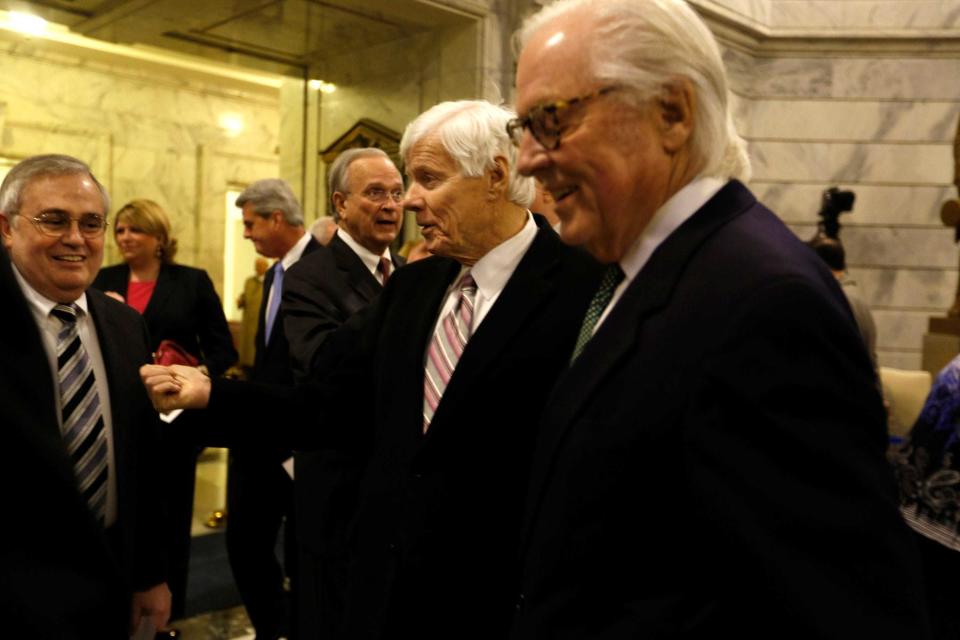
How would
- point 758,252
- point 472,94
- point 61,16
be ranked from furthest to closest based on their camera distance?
1. point 61,16
2. point 472,94
3. point 758,252

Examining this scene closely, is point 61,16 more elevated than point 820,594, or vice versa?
point 61,16

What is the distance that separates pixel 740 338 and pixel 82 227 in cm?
186

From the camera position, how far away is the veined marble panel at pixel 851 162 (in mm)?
8242

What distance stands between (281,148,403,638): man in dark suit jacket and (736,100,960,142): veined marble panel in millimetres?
5595

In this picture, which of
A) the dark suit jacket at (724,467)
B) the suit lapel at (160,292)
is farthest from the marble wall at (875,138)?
the dark suit jacket at (724,467)

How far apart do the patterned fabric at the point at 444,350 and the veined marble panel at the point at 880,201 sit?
6862 millimetres

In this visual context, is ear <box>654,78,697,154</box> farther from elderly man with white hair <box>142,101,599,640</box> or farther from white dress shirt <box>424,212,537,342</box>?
white dress shirt <box>424,212,537,342</box>

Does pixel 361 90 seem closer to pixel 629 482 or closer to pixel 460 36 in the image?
pixel 460 36

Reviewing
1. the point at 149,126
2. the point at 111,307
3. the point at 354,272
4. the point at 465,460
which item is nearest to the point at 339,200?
the point at 354,272

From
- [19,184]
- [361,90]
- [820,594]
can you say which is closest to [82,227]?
[19,184]

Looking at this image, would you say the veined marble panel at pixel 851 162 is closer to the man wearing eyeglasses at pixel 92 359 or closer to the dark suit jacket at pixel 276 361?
the dark suit jacket at pixel 276 361

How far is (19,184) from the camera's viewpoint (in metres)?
2.23

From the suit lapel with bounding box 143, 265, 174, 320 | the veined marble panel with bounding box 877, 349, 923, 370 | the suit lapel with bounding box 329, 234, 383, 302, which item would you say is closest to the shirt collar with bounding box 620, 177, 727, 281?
the suit lapel with bounding box 329, 234, 383, 302

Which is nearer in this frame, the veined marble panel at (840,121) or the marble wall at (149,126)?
the veined marble panel at (840,121)
